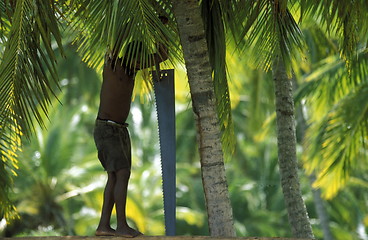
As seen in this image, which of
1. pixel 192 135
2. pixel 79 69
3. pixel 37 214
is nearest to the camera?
pixel 37 214

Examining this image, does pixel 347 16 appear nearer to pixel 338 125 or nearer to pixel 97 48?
pixel 97 48

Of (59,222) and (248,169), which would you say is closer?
(59,222)

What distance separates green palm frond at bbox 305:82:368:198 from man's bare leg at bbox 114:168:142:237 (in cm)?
686

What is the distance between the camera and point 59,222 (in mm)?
24344

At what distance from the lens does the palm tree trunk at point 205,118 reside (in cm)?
759

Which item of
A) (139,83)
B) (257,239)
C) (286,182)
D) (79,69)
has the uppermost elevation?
(79,69)

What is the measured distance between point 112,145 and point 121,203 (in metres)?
0.54

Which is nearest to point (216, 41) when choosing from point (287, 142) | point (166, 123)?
point (166, 123)

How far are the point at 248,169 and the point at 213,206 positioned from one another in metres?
26.3

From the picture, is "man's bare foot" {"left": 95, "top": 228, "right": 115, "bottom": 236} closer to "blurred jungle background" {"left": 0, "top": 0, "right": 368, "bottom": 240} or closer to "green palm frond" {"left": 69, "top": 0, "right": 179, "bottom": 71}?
"green palm frond" {"left": 69, "top": 0, "right": 179, "bottom": 71}

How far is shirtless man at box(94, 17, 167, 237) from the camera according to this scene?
24.0 ft

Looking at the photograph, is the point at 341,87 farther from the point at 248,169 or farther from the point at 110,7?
the point at 248,169

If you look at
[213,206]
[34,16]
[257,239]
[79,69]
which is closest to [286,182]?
[213,206]

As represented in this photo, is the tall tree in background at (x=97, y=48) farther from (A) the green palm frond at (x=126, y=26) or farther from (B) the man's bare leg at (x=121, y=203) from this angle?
(B) the man's bare leg at (x=121, y=203)
